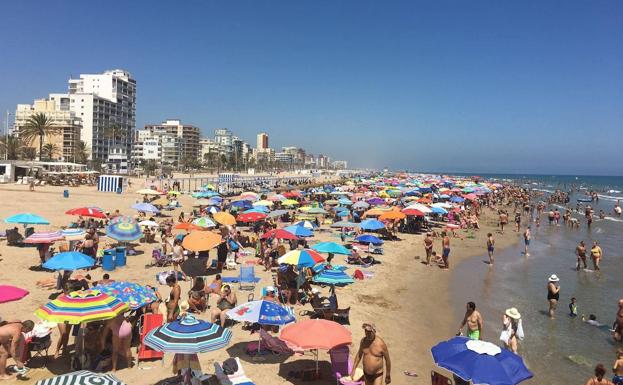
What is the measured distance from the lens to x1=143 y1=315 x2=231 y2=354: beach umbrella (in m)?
5.34

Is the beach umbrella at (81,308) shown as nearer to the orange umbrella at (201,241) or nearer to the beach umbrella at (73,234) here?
the orange umbrella at (201,241)

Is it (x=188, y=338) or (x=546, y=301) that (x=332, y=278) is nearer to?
(x=188, y=338)

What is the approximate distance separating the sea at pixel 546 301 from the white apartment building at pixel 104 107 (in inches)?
3665

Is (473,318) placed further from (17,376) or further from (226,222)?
(226,222)

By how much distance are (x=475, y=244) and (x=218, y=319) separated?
56.9 feet

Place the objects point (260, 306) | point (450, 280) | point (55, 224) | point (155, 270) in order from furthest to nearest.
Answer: point (55, 224) < point (450, 280) < point (155, 270) < point (260, 306)

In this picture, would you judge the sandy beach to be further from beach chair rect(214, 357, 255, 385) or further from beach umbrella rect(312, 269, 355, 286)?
beach umbrella rect(312, 269, 355, 286)

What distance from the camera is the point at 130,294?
7.22 m

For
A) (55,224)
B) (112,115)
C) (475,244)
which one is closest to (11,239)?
(55,224)

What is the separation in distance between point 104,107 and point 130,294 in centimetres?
11385

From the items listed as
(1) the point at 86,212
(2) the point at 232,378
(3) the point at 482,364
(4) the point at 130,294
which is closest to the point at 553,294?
(3) the point at 482,364

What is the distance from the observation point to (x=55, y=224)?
19.9 meters

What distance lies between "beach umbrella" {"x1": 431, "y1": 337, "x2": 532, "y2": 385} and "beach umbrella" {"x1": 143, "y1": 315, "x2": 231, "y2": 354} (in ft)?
9.26

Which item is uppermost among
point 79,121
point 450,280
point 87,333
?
point 79,121
